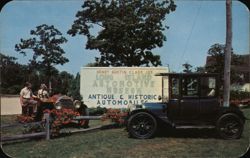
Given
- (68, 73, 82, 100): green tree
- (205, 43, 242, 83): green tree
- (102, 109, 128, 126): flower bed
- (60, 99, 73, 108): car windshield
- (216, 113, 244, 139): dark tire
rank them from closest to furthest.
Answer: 1. (216, 113, 244, 139): dark tire
2. (102, 109, 128, 126): flower bed
3. (60, 99, 73, 108): car windshield
4. (68, 73, 82, 100): green tree
5. (205, 43, 242, 83): green tree

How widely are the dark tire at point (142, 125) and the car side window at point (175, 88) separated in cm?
80

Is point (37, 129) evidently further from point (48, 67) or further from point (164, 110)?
point (48, 67)

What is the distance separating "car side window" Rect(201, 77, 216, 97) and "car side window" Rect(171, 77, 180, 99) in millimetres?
628

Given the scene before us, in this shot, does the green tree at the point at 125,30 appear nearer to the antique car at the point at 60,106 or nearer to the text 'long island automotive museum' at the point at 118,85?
the text 'long island automotive museum' at the point at 118,85

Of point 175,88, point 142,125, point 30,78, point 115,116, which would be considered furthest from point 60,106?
point 30,78

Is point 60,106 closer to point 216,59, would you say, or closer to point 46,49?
point 46,49

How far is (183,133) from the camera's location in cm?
1084

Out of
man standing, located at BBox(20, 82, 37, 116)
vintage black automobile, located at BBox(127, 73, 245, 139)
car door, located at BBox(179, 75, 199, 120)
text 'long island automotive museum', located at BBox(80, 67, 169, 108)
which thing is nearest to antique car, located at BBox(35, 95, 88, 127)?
man standing, located at BBox(20, 82, 37, 116)

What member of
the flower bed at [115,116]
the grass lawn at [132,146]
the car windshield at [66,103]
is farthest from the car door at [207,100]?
the car windshield at [66,103]

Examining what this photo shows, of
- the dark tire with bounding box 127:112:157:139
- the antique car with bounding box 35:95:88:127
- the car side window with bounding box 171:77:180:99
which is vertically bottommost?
the dark tire with bounding box 127:112:157:139

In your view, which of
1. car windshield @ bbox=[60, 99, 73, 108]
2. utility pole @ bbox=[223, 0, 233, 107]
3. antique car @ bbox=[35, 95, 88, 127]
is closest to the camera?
antique car @ bbox=[35, 95, 88, 127]

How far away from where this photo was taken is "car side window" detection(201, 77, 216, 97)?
1031 cm

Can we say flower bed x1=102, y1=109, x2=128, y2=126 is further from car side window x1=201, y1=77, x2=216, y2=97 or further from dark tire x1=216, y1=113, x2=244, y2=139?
dark tire x1=216, y1=113, x2=244, y2=139

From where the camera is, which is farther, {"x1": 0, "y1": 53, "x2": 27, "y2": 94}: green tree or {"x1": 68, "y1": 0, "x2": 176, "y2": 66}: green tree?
{"x1": 0, "y1": 53, "x2": 27, "y2": 94}: green tree
